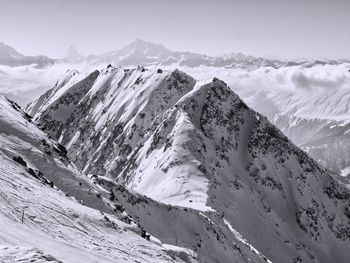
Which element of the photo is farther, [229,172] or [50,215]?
[229,172]

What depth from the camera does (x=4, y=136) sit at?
5741 centimetres

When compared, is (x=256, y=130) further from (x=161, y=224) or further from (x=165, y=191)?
(x=161, y=224)

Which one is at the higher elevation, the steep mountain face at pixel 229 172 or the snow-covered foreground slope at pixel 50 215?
the snow-covered foreground slope at pixel 50 215

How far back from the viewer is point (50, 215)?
38500 millimetres

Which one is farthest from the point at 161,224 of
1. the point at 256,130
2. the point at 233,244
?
the point at 256,130

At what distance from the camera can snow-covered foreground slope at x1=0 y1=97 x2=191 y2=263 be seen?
29.3 m

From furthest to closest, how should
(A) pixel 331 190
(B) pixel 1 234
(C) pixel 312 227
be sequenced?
(A) pixel 331 190 → (C) pixel 312 227 → (B) pixel 1 234

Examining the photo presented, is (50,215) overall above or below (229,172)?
above

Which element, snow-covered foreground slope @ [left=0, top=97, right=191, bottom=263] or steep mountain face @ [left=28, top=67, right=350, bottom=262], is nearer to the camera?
snow-covered foreground slope @ [left=0, top=97, right=191, bottom=263]

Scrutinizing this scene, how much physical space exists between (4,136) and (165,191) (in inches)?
2739

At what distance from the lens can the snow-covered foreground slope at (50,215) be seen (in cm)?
2933

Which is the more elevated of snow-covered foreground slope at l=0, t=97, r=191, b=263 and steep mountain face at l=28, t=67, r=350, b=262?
snow-covered foreground slope at l=0, t=97, r=191, b=263

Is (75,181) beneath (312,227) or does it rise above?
above

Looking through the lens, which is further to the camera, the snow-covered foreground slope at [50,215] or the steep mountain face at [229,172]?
the steep mountain face at [229,172]
